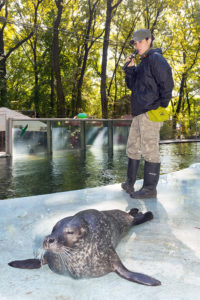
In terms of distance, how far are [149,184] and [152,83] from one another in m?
1.19

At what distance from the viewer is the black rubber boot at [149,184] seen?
3760mm

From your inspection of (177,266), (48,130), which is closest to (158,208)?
(177,266)

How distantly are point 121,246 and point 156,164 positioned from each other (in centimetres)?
170

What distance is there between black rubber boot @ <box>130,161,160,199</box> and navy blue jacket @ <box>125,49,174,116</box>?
67 centimetres

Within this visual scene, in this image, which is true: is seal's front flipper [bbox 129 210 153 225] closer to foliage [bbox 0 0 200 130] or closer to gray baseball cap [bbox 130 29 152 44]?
gray baseball cap [bbox 130 29 152 44]

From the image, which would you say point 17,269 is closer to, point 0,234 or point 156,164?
point 0,234

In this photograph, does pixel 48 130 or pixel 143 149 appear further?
pixel 48 130

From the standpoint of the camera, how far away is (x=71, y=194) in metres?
3.99

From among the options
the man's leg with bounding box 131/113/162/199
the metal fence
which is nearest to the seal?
the man's leg with bounding box 131/113/162/199

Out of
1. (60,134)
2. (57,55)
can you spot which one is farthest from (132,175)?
(57,55)

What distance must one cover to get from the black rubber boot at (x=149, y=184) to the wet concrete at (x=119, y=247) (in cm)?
9

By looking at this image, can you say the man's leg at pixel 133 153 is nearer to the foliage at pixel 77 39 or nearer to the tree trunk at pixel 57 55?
the tree trunk at pixel 57 55

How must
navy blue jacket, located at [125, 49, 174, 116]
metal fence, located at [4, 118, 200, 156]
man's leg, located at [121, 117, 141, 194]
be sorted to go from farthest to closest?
metal fence, located at [4, 118, 200, 156] < man's leg, located at [121, 117, 141, 194] < navy blue jacket, located at [125, 49, 174, 116]

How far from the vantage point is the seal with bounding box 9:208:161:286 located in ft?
5.94
